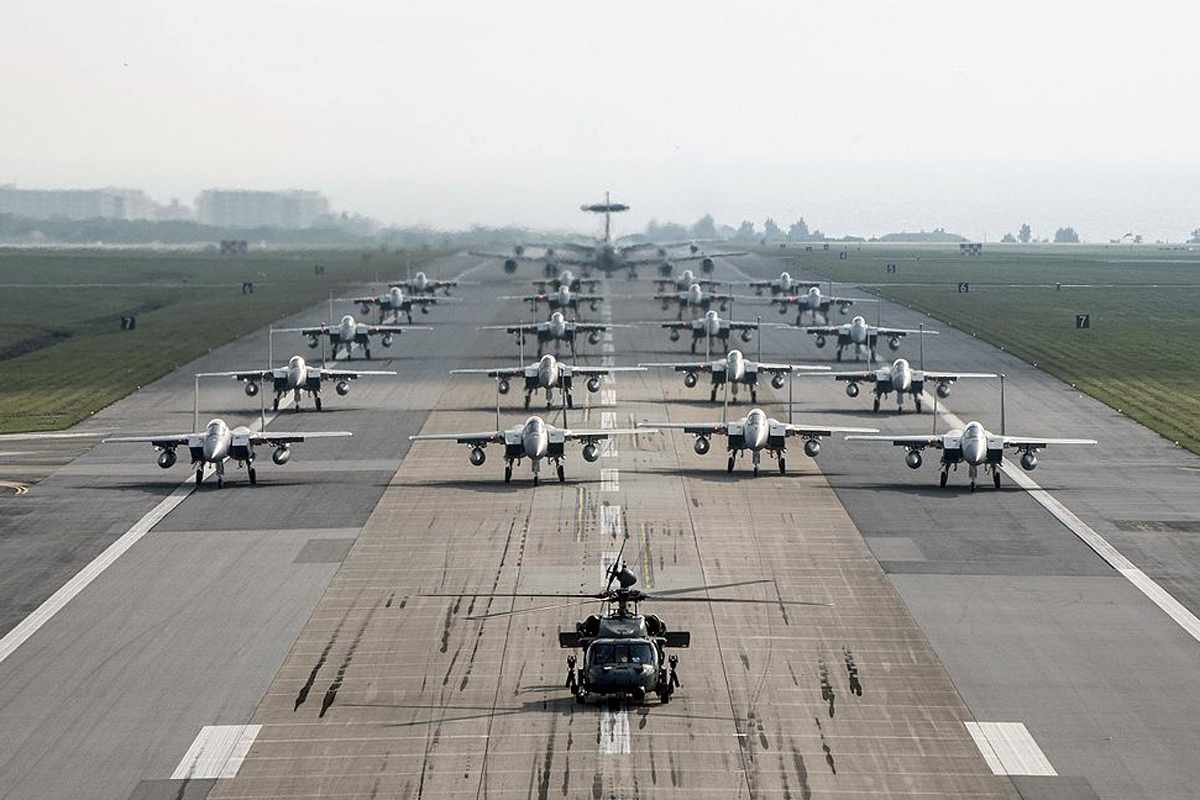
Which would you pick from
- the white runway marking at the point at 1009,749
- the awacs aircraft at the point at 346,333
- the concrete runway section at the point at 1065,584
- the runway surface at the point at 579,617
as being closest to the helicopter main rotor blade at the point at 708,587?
the runway surface at the point at 579,617

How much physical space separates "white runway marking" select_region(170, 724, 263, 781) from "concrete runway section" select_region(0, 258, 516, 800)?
382mm

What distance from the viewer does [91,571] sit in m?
72.0

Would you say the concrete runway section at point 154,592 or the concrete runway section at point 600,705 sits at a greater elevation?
the concrete runway section at point 600,705

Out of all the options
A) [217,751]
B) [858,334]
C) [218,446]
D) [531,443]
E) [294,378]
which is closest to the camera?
[217,751]

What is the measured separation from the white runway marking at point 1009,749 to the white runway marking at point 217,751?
70.8 feet

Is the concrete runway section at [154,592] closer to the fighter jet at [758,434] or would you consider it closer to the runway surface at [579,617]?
the runway surface at [579,617]

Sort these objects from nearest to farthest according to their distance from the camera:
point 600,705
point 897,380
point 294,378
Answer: point 600,705 → point 897,380 → point 294,378

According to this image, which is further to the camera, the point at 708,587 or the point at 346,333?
the point at 346,333

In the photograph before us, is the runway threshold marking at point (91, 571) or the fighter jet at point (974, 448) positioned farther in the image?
the fighter jet at point (974, 448)

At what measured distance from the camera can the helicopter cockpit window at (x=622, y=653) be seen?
50688 mm

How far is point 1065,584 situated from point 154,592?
1475 inches

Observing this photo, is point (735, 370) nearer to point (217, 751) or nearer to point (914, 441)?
point (914, 441)

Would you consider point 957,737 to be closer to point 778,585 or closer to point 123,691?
point 778,585

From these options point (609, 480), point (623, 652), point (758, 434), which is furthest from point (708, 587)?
point (609, 480)
